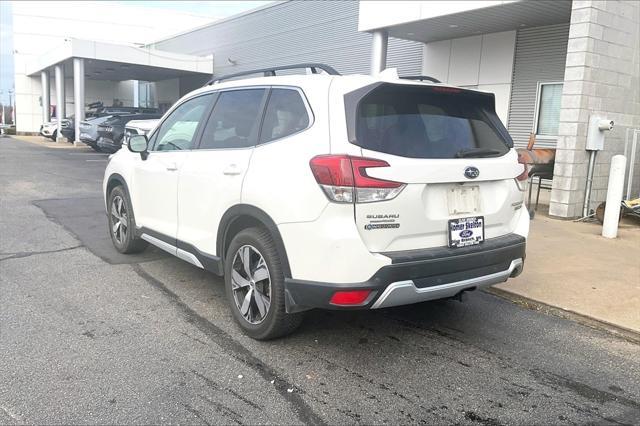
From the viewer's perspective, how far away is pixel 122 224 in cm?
604

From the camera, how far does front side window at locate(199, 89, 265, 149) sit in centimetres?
407

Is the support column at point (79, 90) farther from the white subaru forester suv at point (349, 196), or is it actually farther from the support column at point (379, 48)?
the white subaru forester suv at point (349, 196)

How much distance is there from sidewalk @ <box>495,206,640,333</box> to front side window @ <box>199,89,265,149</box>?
2.93 meters

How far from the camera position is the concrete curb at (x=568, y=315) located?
437 cm

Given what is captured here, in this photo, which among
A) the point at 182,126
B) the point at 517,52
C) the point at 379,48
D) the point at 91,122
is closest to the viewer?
the point at 182,126

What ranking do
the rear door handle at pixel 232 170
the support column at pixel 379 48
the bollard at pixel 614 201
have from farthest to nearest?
the support column at pixel 379 48, the bollard at pixel 614 201, the rear door handle at pixel 232 170

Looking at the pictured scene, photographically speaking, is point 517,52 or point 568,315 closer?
point 568,315

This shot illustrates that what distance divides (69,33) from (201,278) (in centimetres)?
4312

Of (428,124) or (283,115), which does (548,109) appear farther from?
(283,115)

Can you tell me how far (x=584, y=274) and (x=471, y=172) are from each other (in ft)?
10.0

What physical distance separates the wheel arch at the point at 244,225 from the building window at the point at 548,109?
33.8ft

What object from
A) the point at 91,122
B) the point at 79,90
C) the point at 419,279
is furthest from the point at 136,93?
the point at 419,279

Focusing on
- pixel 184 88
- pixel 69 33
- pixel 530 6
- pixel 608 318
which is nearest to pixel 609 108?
pixel 530 6

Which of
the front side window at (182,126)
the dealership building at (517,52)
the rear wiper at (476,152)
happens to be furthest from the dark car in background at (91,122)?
the rear wiper at (476,152)
